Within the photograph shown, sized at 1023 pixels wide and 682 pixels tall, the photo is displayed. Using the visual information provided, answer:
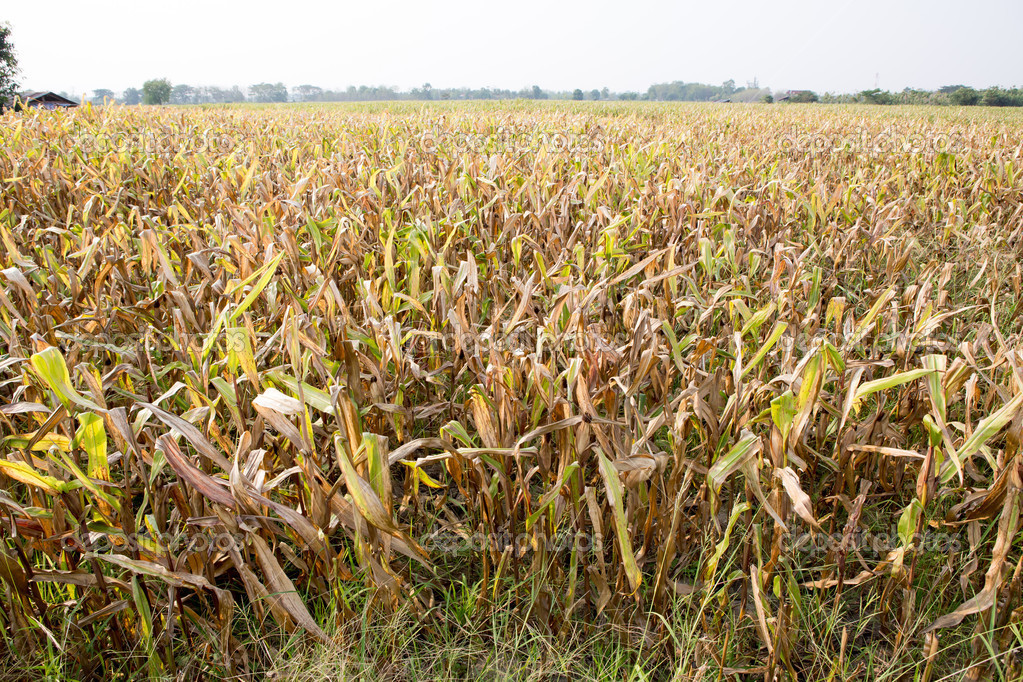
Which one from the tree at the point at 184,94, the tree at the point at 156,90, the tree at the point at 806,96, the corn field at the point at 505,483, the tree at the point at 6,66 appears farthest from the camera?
the tree at the point at 184,94

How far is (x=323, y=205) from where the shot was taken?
2.87 metres

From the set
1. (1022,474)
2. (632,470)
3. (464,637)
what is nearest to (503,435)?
(632,470)

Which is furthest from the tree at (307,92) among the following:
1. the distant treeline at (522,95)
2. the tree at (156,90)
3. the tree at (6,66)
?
the tree at (6,66)

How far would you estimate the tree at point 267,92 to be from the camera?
463ft

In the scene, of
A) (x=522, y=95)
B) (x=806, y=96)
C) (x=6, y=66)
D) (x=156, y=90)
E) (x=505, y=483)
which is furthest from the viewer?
(x=522, y=95)

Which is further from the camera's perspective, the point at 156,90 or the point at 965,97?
the point at 156,90

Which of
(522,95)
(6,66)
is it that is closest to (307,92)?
(522,95)

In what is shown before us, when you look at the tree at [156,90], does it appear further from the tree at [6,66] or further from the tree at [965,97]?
the tree at [965,97]

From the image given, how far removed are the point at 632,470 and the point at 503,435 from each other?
0.77ft

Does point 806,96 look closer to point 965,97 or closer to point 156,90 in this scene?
point 965,97

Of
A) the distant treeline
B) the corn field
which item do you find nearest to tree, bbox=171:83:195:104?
the distant treeline

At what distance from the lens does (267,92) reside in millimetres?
145000

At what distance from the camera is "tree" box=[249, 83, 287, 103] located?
141 m

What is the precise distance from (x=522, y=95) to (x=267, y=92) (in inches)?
2394
